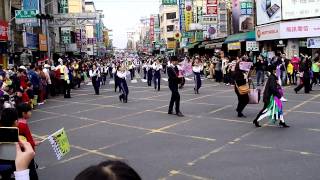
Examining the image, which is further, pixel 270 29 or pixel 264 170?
pixel 270 29

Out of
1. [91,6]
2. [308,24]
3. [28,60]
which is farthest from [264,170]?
[91,6]

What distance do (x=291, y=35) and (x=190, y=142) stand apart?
23.7 metres

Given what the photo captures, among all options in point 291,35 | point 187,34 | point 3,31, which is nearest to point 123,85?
point 3,31

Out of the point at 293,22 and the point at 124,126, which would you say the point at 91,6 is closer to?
the point at 293,22

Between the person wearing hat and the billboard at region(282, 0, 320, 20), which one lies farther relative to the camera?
the billboard at region(282, 0, 320, 20)

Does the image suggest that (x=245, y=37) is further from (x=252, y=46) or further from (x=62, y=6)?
(x=62, y=6)

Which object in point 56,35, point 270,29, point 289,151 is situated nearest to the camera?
point 289,151

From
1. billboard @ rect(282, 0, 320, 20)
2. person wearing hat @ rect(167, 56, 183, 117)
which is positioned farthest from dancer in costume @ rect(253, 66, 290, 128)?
billboard @ rect(282, 0, 320, 20)

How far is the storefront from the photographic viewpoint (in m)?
30.2

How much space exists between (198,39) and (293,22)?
77.1 ft

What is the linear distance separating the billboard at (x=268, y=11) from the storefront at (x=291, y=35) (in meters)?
0.61

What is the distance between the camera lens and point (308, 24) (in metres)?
30.3

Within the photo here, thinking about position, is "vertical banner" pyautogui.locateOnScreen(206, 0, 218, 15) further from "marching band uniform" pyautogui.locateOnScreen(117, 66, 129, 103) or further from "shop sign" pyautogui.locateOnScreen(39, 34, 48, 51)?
"marching band uniform" pyautogui.locateOnScreen(117, 66, 129, 103)

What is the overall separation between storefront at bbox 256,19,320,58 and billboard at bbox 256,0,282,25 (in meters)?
0.61
